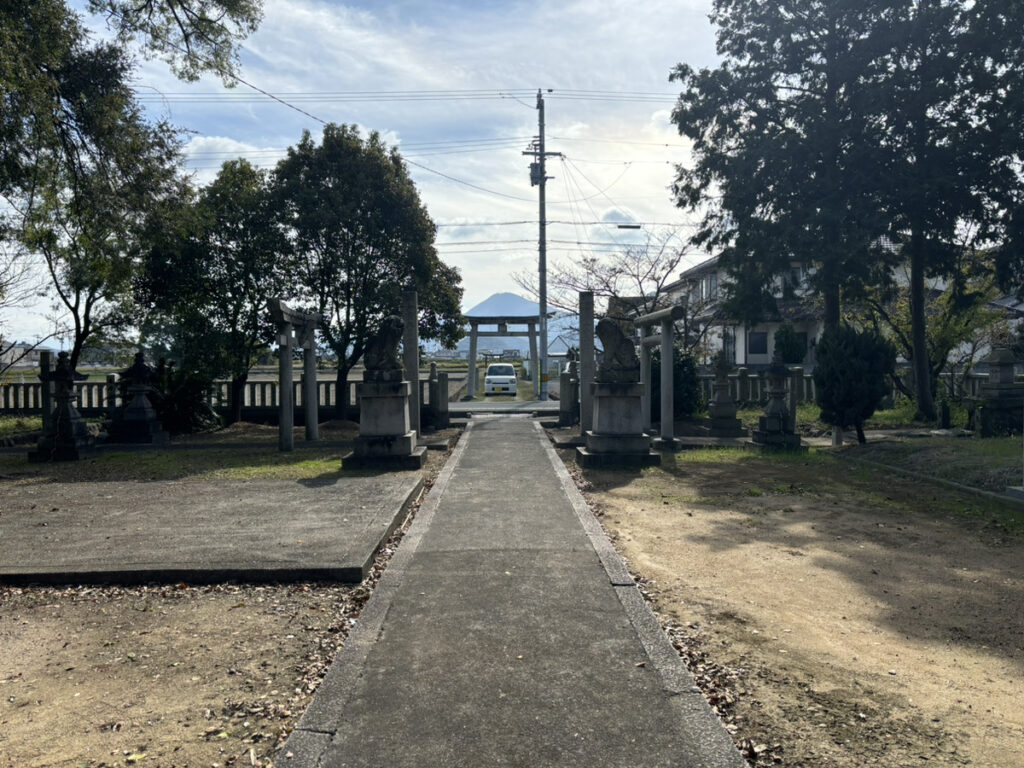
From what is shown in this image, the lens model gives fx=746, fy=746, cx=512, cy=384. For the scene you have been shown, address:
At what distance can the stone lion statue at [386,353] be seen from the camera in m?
10.8

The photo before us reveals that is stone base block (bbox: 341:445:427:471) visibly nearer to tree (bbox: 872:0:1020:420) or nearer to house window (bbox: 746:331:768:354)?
tree (bbox: 872:0:1020:420)

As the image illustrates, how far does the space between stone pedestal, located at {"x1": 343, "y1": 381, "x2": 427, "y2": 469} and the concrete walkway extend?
14.8 ft

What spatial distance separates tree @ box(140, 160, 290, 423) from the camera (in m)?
16.1

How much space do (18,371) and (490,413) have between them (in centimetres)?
2335

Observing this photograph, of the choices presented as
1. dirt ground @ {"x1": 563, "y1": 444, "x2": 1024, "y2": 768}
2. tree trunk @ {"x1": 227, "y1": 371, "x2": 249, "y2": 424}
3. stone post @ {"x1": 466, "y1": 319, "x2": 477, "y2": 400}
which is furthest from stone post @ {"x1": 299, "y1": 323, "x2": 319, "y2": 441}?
stone post @ {"x1": 466, "y1": 319, "x2": 477, "y2": 400}

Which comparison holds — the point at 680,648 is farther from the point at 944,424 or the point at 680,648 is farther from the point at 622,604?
the point at 944,424

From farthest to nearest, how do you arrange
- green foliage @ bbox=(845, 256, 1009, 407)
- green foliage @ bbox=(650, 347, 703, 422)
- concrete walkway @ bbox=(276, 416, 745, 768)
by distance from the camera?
green foliage @ bbox=(650, 347, 703, 422) < green foliage @ bbox=(845, 256, 1009, 407) < concrete walkway @ bbox=(276, 416, 745, 768)

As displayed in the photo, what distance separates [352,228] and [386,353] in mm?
6296

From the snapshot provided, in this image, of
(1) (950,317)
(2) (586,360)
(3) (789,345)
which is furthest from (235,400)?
(3) (789,345)

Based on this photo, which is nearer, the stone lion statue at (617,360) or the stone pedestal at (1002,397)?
the stone lion statue at (617,360)

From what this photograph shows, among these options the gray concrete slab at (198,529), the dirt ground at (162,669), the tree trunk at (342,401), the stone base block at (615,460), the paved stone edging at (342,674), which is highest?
the tree trunk at (342,401)

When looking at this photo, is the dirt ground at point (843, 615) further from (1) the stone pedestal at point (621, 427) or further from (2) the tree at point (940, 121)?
(2) the tree at point (940, 121)

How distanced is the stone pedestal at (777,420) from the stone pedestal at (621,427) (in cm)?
331

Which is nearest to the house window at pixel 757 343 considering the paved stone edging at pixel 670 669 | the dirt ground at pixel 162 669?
the paved stone edging at pixel 670 669
